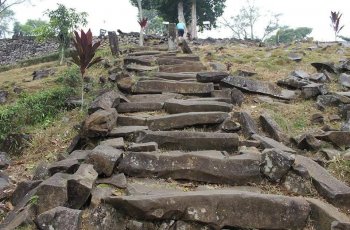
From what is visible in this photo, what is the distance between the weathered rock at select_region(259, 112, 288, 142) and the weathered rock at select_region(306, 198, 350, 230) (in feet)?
5.85

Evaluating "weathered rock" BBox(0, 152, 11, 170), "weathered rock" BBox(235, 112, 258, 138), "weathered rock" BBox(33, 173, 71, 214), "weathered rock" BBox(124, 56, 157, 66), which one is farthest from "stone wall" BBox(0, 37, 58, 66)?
"weathered rock" BBox(33, 173, 71, 214)

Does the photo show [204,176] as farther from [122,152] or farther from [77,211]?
[77,211]

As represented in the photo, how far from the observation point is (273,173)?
3.94 metres

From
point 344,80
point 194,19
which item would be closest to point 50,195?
point 344,80

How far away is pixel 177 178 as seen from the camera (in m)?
4.09

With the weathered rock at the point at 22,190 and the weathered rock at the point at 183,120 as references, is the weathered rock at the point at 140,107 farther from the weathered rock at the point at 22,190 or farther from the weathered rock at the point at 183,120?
the weathered rock at the point at 22,190

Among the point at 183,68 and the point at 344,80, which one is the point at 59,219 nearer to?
the point at 183,68

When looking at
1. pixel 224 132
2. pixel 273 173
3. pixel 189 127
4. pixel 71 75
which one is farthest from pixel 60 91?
pixel 273 173

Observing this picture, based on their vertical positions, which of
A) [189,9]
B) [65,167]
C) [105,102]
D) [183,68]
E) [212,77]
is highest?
[189,9]

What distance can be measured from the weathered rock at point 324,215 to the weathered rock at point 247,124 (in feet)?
5.80

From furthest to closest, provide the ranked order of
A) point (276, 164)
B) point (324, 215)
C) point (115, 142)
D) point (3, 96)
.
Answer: point (3, 96) → point (115, 142) → point (276, 164) → point (324, 215)

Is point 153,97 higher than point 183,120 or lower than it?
higher

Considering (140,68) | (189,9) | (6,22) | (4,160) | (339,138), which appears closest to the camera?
(339,138)

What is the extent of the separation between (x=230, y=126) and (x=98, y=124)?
72.7 inches
